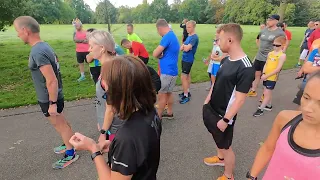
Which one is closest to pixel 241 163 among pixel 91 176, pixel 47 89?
pixel 91 176

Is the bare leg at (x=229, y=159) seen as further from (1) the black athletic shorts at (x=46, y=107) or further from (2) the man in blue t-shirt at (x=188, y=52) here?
(2) the man in blue t-shirt at (x=188, y=52)

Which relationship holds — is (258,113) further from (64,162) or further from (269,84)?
(64,162)

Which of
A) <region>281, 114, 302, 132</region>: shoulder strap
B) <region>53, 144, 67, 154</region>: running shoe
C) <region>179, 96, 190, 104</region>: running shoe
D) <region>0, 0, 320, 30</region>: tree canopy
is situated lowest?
<region>53, 144, 67, 154</region>: running shoe

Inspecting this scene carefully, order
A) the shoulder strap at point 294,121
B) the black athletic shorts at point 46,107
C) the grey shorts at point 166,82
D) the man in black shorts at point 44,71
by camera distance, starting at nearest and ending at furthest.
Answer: the shoulder strap at point 294,121 < the man in black shorts at point 44,71 < the black athletic shorts at point 46,107 < the grey shorts at point 166,82

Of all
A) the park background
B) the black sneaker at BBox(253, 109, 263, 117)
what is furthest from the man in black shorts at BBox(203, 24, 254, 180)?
the park background

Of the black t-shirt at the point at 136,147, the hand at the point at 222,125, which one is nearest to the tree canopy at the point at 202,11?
the hand at the point at 222,125

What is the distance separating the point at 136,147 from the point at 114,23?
16.8 meters

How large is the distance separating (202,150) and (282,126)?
8.32 feet

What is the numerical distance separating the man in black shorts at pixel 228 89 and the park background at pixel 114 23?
4032 mm

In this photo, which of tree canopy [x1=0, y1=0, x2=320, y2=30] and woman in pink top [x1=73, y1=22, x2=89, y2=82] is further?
tree canopy [x1=0, y1=0, x2=320, y2=30]

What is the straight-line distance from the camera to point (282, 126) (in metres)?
1.43

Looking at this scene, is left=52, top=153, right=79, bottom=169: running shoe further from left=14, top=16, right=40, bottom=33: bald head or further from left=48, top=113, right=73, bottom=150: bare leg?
left=14, top=16, right=40, bottom=33: bald head

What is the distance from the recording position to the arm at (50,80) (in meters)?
2.95

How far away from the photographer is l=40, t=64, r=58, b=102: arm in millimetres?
2945
